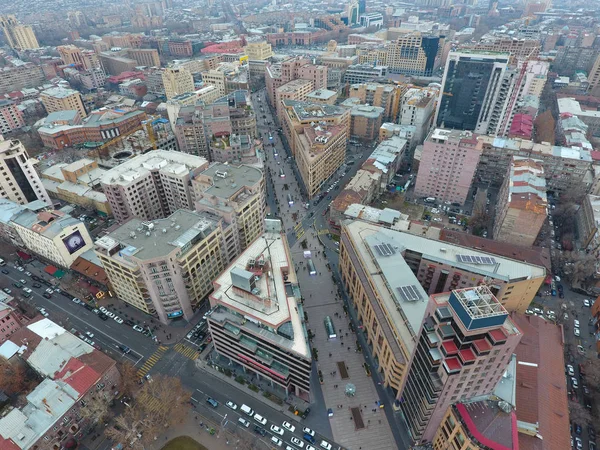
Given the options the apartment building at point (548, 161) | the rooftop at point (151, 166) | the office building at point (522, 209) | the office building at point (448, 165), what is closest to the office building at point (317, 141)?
the office building at point (448, 165)

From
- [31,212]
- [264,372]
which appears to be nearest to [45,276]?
[31,212]

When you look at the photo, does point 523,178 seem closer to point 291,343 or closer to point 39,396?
point 291,343

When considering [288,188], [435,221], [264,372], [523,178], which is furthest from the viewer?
[288,188]

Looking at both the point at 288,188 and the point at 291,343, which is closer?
the point at 291,343

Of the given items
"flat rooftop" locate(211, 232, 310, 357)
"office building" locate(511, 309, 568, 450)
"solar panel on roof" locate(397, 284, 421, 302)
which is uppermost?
"flat rooftop" locate(211, 232, 310, 357)

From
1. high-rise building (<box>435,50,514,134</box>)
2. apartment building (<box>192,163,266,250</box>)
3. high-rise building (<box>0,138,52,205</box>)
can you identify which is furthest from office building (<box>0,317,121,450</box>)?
high-rise building (<box>435,50,514,134</box>)

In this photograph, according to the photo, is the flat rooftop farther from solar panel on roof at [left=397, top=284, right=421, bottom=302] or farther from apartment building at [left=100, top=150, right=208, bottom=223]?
apartment building at [left=100, top=150, right=208, bottom=223]

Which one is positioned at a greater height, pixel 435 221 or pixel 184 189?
pixel 184 189

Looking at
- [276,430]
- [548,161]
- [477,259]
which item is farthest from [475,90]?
[276,430]

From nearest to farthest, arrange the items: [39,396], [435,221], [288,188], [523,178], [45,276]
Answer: [39,396] < [45,276] < [523,178] < [435,221] < [288,188]
